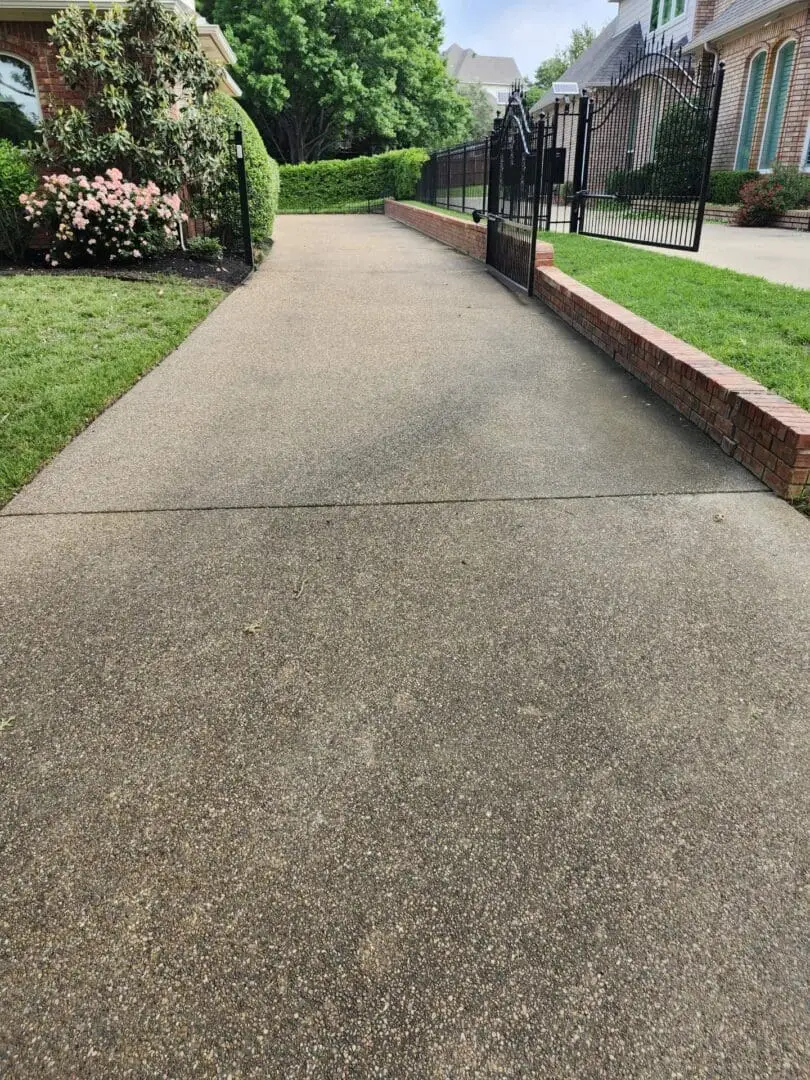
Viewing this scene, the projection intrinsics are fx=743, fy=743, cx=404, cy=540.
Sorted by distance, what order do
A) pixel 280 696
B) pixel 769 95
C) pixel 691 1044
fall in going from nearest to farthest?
pixel 691 1044 < pixel 280 696 < pixel 769 95

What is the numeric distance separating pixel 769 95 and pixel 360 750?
2304 centimetres

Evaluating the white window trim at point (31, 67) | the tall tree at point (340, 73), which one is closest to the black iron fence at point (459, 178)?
the white window trim at point (31, 67)

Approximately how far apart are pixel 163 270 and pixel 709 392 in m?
8.54

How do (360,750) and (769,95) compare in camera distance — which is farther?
(769,95)

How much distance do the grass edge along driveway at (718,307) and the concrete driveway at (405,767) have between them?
116cm

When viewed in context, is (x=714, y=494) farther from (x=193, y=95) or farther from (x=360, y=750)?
(x=193, y=95)

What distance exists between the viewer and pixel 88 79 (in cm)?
1048

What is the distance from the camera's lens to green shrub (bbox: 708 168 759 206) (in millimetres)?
18219

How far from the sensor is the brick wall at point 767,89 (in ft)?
57.9

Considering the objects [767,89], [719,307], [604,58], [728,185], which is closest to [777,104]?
[767,89]

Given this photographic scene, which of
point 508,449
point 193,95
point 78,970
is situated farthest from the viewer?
point 193,95

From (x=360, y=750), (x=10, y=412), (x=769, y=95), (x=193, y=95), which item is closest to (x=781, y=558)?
(x=360, y=750)

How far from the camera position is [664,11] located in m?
27.3

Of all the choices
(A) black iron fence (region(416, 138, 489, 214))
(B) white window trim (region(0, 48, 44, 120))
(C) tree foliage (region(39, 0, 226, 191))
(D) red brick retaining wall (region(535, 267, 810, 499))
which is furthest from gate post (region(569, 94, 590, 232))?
(B) white window trim (region(0, 48, 44, 120))
